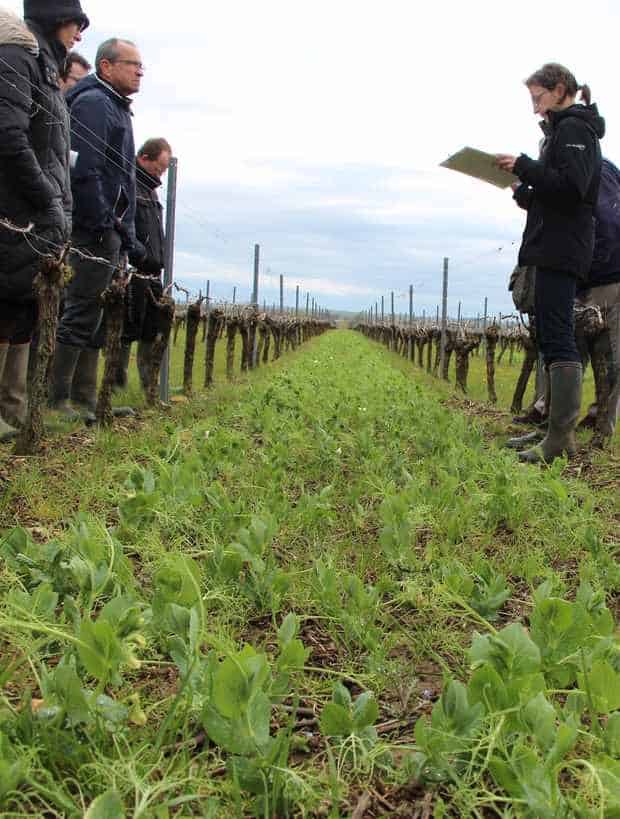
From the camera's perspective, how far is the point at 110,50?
5.39 meters

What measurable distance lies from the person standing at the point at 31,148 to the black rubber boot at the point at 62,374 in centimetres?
92

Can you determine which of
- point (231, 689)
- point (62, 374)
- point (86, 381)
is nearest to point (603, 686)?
point (231, 689)

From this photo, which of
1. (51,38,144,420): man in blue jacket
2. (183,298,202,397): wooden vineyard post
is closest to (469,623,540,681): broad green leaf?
(51,38,144,420): man in blue jacket

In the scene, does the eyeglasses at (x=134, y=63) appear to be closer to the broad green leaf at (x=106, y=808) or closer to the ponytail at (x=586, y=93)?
the ponytail at (x=586, y=93)

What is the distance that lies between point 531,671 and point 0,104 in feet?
11.8

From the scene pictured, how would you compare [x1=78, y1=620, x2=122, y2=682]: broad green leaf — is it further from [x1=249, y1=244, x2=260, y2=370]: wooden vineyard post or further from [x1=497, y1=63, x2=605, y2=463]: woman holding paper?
[x1=249, y1=244, x2=260, y2=370]: wooden vineyard post

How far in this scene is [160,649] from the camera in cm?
199

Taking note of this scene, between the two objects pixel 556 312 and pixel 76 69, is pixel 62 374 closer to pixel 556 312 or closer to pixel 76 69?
pixel 76 69

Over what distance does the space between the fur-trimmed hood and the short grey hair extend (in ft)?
5.09

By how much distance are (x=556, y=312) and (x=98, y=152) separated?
3.25 m

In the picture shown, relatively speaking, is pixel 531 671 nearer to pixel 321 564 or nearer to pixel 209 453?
pixel 321 564

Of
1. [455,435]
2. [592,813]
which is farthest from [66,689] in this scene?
[455,435]

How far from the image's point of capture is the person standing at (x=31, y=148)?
3.86m

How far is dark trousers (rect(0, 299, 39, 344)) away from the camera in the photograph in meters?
4.30
